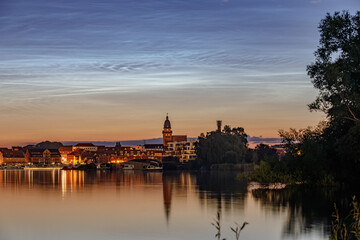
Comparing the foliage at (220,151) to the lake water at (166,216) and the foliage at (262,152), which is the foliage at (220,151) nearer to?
the foliage at (262,152)

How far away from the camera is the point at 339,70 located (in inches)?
1676

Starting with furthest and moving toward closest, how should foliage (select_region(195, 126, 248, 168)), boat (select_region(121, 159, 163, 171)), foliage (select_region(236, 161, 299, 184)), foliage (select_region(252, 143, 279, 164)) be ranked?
boat (select_region(121, 159, 163, 171)) → foliage (select_region(252, 143, 279, 164)) → foliage (select_region(195, 126, 248, 168)) → foliage (select_region(236, 161, 299, 184))

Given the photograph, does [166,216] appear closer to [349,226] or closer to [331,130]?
[349,226]

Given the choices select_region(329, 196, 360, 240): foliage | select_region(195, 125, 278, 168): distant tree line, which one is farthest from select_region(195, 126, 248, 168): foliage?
select_region(329, 196, 360, 240): foliage

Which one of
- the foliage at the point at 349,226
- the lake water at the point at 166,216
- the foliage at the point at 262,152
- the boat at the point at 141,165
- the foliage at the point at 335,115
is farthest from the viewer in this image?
the boat at the point at 141,165

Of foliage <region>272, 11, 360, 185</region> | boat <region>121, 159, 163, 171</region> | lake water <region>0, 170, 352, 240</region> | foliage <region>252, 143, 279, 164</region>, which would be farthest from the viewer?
boat <region>121, 159, 163, 171</region>

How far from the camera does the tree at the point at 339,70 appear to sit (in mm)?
40219

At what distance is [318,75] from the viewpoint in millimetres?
45188

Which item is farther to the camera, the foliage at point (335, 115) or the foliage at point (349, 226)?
the foliage at point (335, 115)

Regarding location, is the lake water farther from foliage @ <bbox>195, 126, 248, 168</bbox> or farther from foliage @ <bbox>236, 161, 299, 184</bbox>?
foliage @ <bbox>195, 126, 248, 168</bbox>

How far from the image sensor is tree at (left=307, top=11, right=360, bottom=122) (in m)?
40.2

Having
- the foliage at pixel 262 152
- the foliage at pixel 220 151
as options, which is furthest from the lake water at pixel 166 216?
the foliage at pixel 262 152

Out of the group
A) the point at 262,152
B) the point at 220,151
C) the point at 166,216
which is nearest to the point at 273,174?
the point at 166,216

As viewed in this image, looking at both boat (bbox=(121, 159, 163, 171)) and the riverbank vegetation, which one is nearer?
the riverbank vegetation
